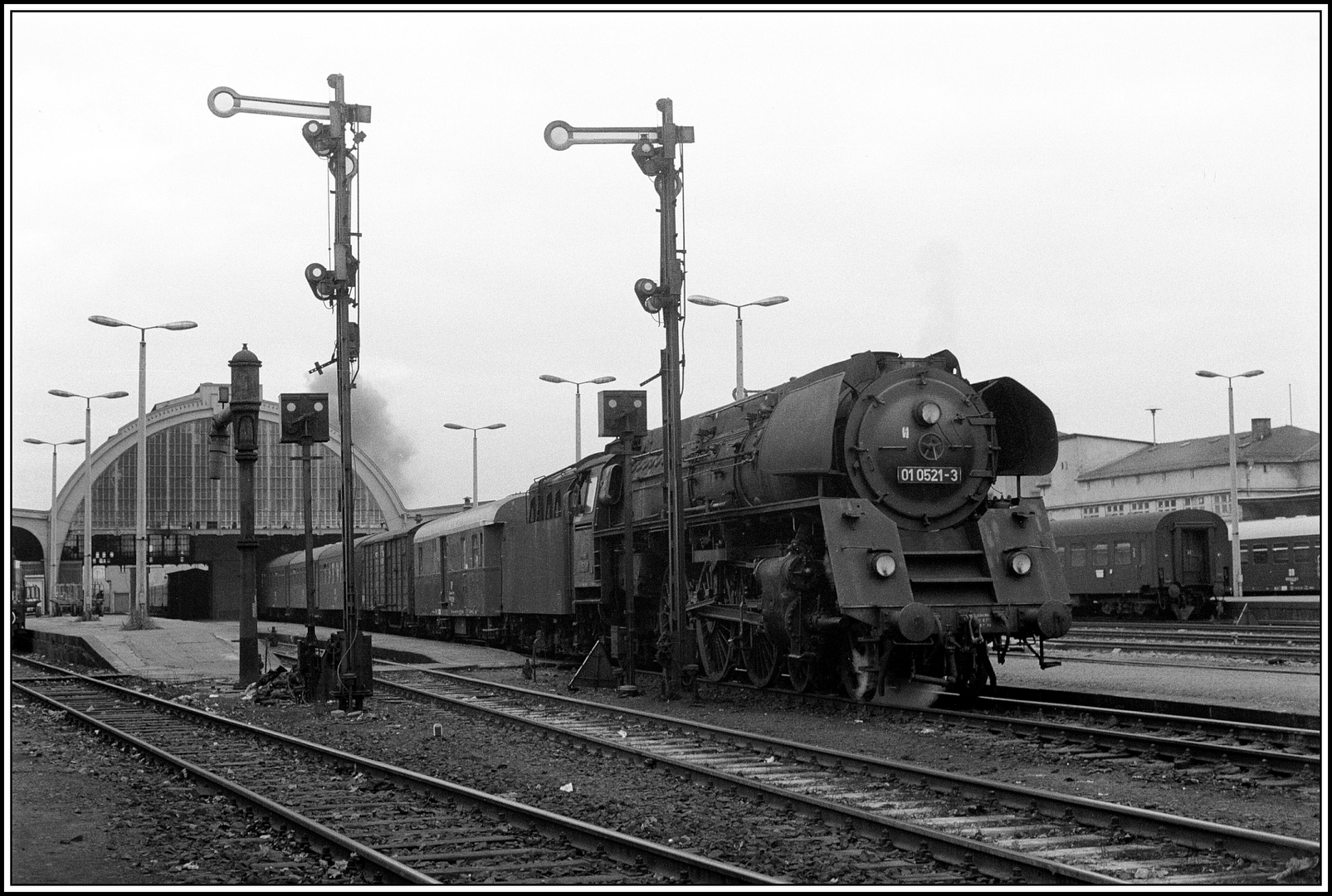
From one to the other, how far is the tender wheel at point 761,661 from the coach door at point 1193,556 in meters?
19.2

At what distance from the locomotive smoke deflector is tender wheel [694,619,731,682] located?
4.27m

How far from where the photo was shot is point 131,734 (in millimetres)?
14344

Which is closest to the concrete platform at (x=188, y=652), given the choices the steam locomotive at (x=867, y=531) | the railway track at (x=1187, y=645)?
the steam locomotive at (x=867, y=531)

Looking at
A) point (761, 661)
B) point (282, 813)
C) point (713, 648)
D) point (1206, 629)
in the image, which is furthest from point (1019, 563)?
point (1206, 629)

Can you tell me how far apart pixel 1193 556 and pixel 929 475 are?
21119mm

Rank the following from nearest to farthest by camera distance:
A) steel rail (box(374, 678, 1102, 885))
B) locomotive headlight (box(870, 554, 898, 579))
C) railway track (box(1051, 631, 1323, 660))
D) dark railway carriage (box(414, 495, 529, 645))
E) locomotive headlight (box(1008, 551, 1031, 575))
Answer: steel rail (box(374, 678, 1102, 885))
locomotive headlight (box(870, 554, 898, 579))
locomotive headlight (box(1008, 551, 1031, 575))
railway track (box(1051, 631, 1323, 660))
dark railway carriage (box(414, 495, 529, 645))

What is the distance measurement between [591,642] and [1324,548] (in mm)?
16552

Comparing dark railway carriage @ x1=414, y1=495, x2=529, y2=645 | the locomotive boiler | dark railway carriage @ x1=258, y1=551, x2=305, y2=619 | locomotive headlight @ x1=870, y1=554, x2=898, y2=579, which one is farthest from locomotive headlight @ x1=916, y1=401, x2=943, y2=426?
dark railway carriage @ x1=258, y1=551, x2=305, y2=619

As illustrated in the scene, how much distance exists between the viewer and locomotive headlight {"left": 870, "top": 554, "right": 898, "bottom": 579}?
43.7 feet

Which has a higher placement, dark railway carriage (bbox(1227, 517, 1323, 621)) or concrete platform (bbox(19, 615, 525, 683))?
dark railway carriage (bbox(1227, 517, 1323, 621))

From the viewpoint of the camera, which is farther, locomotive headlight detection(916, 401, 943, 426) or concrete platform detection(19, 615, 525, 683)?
concrete platform detection(19, 615, 525, 683)

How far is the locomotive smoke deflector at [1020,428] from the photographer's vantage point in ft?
48.8

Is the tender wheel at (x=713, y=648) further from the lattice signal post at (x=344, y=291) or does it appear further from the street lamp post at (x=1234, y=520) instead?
the street lamp post at (x=1234, y=520)

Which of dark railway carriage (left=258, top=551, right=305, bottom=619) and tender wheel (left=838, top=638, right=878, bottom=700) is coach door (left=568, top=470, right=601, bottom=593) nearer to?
tender wheel (left=838, top=638, right=878, bottom=700)
